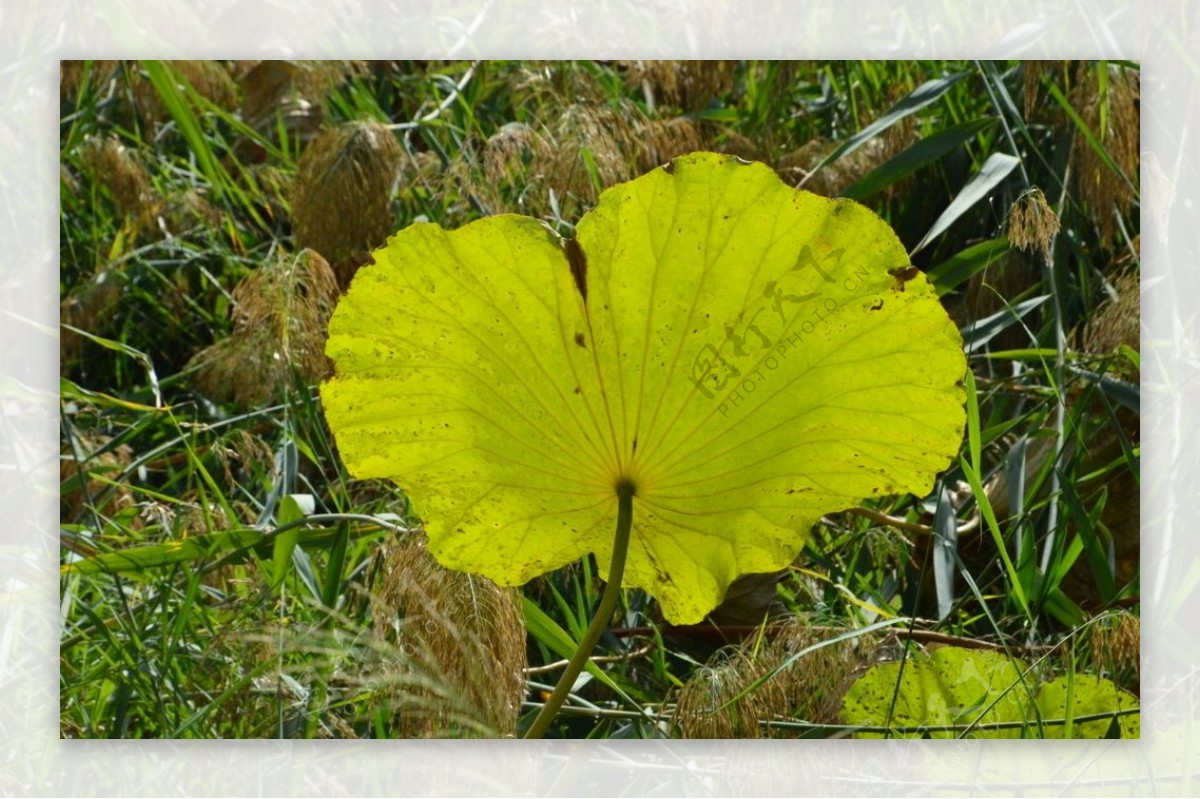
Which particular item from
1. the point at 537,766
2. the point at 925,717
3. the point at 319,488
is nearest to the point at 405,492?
the point at 319,488

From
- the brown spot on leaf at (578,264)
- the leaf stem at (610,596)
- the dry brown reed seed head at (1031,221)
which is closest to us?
the leaf stem at (610,596)

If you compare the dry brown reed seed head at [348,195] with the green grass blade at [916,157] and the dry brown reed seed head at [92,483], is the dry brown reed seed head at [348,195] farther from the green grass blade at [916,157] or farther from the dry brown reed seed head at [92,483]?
the green grass blade at [916,157]

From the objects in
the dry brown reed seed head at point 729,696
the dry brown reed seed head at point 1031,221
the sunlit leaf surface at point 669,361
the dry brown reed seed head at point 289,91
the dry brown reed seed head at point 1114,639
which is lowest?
the dry brown reed seed head at point 729,696

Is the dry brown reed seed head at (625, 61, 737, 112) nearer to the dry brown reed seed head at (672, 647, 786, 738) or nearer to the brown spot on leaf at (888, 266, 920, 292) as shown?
the brown spot on leaf at (888, 266, 920, 292)

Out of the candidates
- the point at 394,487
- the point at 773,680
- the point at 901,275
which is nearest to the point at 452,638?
the point at 394,487

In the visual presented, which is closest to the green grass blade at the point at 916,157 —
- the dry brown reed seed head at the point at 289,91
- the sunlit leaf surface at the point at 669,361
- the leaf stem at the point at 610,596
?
the sunlit leaf surface at the point at 669,361

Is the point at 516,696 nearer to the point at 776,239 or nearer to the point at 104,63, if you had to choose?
the point at 776,239

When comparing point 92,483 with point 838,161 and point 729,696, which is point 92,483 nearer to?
point 729,696

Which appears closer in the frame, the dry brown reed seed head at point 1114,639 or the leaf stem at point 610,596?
the leaf stem at point 610,596
